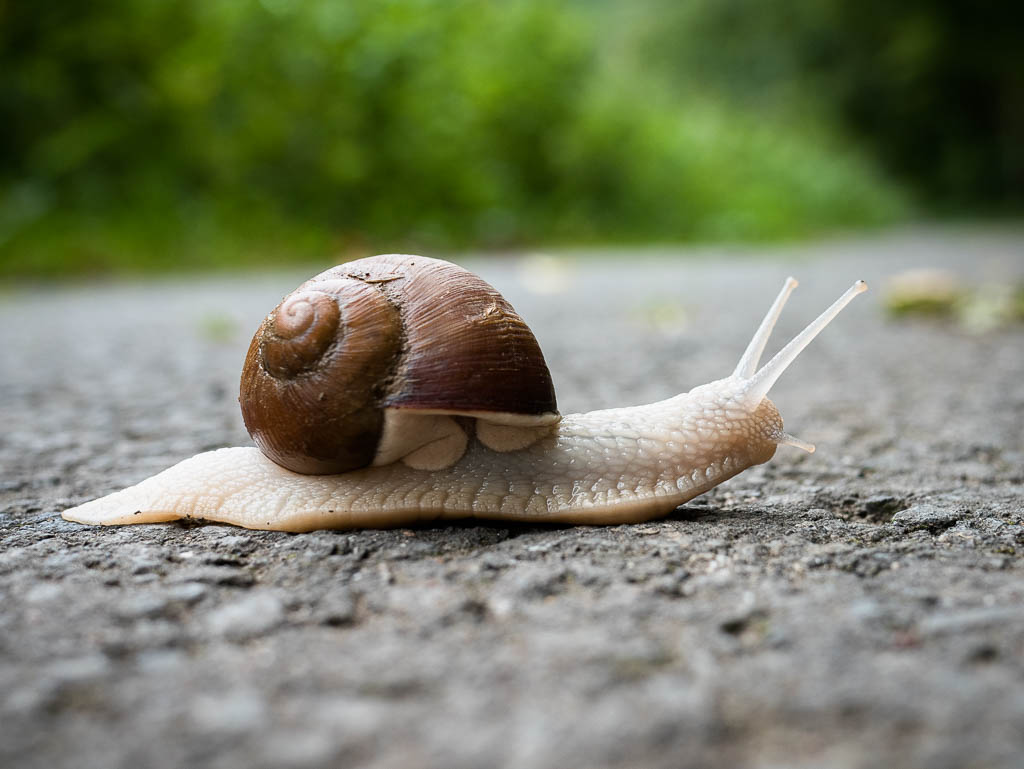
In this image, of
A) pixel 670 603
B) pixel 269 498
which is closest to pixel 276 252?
pixel 269 498

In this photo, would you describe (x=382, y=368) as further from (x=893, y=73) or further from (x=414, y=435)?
(x=893, y=73)

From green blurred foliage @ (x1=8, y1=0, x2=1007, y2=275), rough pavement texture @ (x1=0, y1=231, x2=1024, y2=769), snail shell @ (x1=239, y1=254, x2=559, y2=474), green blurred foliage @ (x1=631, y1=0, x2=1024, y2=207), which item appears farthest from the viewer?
green blurred foliage @ (x1=631, y1=0, x2=1024, y2=207)

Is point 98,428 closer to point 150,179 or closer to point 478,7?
point 150,179

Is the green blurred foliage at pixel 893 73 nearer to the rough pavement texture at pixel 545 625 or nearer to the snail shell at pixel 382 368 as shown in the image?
the rough pavement texture at pixel 545 625

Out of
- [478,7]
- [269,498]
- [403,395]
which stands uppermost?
[478,7]

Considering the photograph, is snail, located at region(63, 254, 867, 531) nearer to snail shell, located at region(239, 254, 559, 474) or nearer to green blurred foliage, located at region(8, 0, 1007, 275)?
snail shell, located at region(239, 254, 559, 474)

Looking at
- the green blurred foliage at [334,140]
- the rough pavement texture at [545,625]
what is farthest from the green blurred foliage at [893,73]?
the rough pavement texture at [545,625]

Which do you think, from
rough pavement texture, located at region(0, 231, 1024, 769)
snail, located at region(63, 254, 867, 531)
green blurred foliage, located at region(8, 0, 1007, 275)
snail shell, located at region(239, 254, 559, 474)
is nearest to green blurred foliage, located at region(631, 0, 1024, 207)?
green blurred foliage, located at region(8, 0, 1007, 275)
